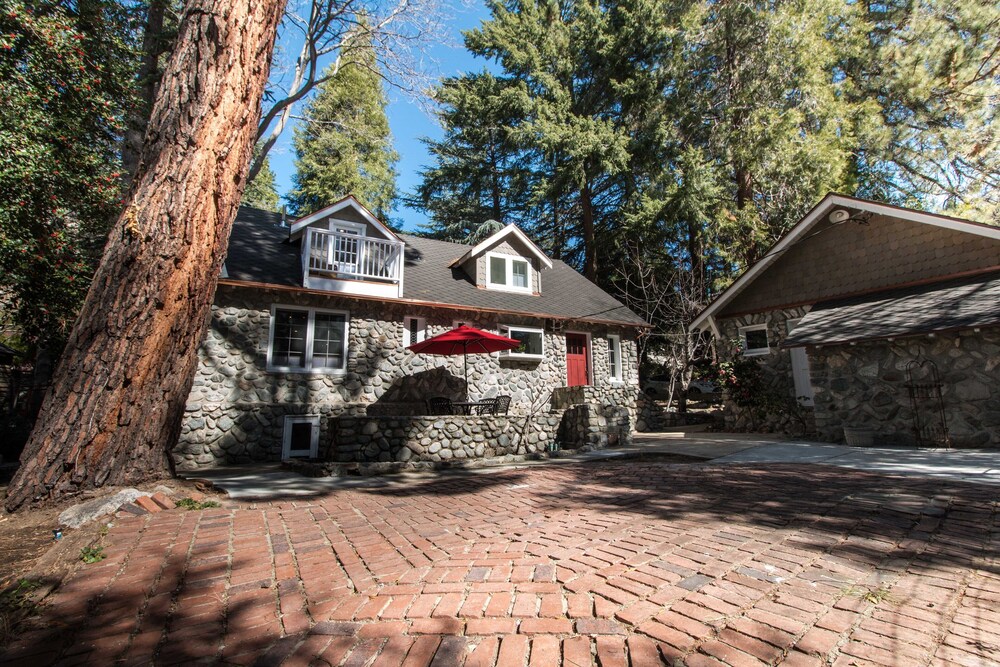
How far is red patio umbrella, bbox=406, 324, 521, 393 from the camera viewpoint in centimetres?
967

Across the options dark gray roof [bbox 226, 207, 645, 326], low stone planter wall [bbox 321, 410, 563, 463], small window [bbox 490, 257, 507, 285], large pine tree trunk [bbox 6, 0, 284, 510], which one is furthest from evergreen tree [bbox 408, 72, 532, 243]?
large pine tree trunk [bbox 6, 0, 284, 510]

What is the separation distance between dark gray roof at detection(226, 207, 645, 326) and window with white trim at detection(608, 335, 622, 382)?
2.53 feet

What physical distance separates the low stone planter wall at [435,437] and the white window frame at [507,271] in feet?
18.2

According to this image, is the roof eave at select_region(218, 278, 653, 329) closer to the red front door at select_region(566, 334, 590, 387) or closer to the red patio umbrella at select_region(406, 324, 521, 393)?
the red front door at select_region(566, 334, 590, 387)

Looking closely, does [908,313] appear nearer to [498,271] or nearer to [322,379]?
[498,271]

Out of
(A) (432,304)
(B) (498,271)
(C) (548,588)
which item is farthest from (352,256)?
(C) (548,588)

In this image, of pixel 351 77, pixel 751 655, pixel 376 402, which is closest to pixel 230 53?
pixel 751 655

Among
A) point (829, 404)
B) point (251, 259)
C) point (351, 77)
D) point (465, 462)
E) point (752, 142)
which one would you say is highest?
point (351, 77)

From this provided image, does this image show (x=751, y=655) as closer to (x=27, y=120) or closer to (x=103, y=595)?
(x=103, y=595)

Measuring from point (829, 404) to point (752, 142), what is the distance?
35.6ft

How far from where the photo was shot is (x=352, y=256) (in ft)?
38.2

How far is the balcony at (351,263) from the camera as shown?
36.0ft

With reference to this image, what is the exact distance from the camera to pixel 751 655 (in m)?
1.85

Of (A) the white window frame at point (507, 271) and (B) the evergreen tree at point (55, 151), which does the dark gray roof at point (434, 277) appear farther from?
(B) the evergreen tree at point (55, 151)
